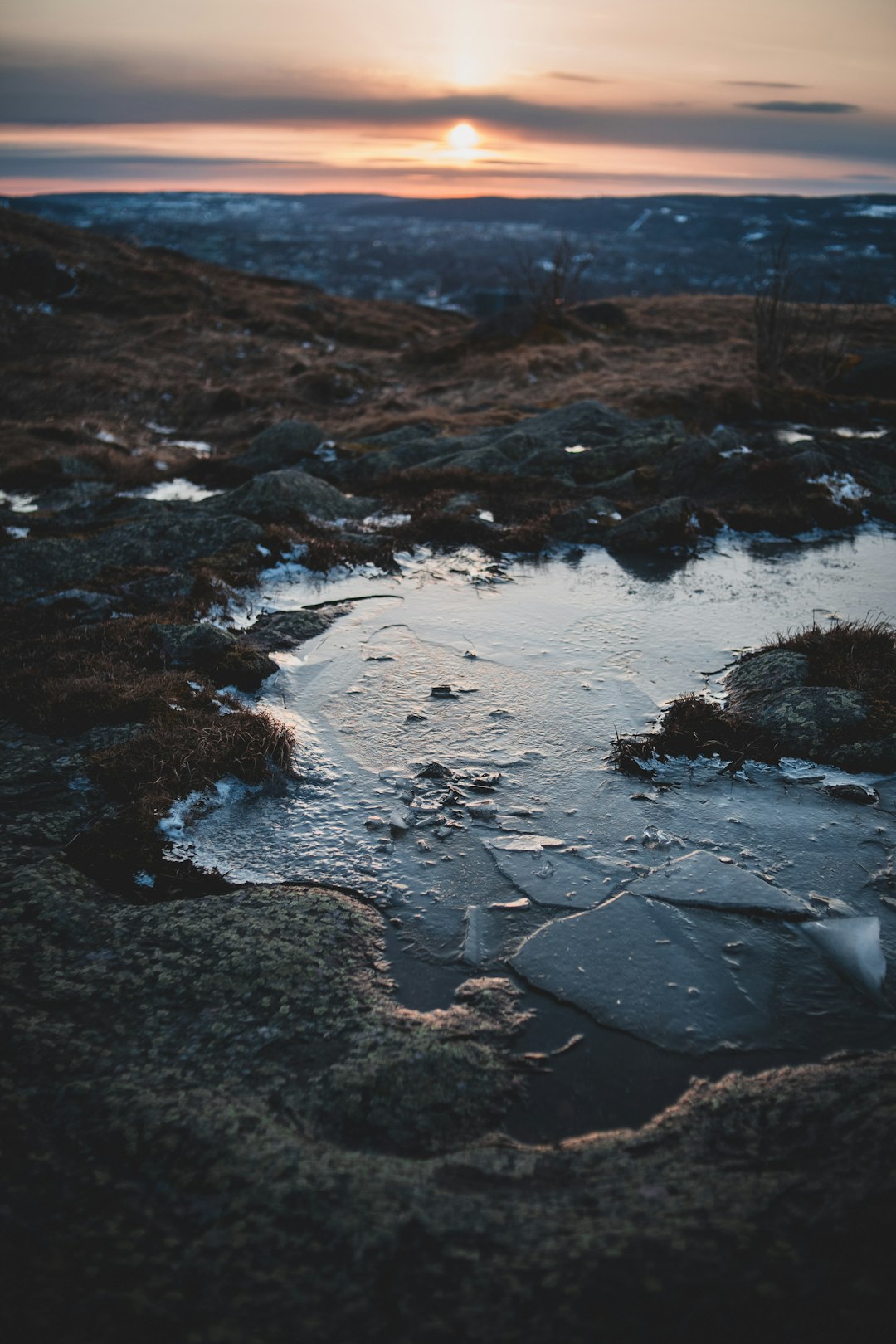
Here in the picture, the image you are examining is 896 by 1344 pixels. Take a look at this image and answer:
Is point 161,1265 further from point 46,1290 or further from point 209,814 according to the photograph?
point 209,814

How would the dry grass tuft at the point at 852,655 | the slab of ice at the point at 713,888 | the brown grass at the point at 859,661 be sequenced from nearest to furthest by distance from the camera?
the slab of ice at the point at 713,888 < the brown grass at the point at 859,661 < the dry grass tuft at the point at 852,655

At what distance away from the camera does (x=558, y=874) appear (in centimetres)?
568

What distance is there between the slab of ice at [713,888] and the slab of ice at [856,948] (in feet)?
0.80

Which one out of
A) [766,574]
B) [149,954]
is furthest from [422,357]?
[149,954]

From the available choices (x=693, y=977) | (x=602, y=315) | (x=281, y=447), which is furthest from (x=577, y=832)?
(x=602, y=315)

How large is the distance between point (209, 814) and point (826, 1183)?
4.77 meters

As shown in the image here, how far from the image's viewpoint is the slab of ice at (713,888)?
209 inches

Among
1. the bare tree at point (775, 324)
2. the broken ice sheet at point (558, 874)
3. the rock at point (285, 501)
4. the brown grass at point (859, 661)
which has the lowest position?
the broken ice sheet at point (558, 874)

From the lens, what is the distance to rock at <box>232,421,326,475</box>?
1887cm

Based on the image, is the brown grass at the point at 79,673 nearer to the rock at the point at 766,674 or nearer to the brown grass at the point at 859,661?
the rock at the point at 766,674

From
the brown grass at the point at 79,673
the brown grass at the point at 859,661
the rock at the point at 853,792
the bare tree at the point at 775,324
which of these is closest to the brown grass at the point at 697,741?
the rock at the point at 853,792

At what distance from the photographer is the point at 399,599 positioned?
432 inches

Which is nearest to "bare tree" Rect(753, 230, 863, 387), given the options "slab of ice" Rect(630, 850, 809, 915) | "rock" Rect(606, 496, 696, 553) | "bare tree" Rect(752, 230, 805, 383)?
"bare tree" Rect(752, 230, 805, 383)

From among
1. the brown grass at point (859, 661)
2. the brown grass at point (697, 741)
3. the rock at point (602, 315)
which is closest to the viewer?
the brown grass at point (697, 741)
